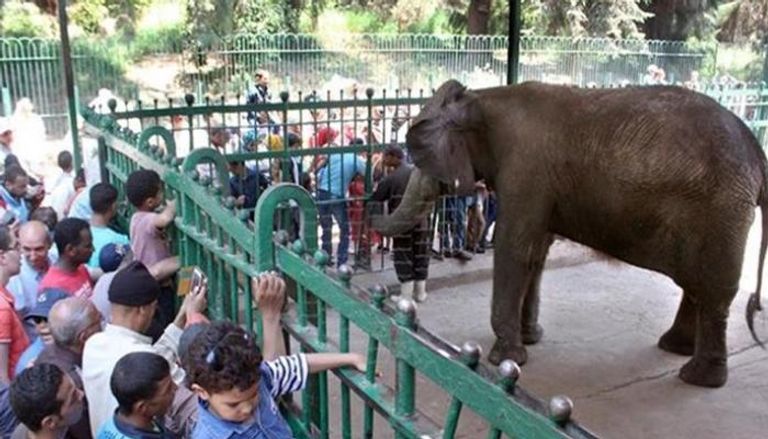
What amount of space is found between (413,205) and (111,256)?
2379mm

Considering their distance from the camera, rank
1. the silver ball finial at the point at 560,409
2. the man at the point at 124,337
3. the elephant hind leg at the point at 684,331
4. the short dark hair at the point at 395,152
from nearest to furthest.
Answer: the silver ball finial at the point at 560,409 < the man at the point at 124,337 < the elephant hind leg at the point at 684,331 < the short dark hair at the point at 395,152

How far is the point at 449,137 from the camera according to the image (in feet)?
18.1

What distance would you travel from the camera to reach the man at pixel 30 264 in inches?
158

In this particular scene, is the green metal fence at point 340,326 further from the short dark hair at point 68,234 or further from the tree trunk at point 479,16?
the tree trunk at point 479,16

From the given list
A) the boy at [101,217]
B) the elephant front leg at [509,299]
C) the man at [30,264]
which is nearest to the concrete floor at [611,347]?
the elephant front leg at [509,299]

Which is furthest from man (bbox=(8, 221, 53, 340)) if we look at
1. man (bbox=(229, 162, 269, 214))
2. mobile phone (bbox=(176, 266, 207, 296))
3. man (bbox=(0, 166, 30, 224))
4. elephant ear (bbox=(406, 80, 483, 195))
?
man (bbox=(229, 162, 269, 214))

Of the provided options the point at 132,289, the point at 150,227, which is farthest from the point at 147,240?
the point at 132,289

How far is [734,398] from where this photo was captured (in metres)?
5.02

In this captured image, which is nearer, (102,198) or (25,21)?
(102,198)

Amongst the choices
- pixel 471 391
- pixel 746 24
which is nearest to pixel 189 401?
pixel 471 391

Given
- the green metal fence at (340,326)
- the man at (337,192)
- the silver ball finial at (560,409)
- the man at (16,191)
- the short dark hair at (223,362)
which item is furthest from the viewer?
the man at (337,192)

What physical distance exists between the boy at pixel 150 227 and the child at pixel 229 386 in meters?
1.84

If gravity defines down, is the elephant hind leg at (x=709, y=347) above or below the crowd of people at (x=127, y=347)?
below

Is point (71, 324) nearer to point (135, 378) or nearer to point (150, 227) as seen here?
point (135, 378)
